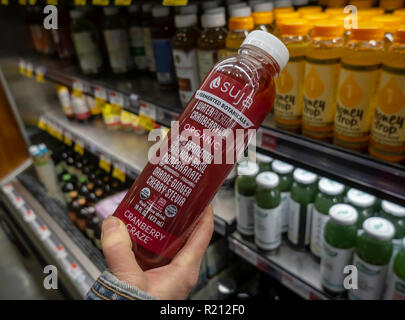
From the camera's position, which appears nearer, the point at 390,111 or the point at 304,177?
the point at 390,111

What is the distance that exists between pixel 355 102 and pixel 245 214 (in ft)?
2.08

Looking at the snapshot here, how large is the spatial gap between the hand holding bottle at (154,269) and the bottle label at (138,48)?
3.31 ft

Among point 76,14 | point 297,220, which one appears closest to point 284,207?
point 297,220

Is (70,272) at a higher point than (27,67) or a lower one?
lower

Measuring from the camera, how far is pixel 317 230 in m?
1.06

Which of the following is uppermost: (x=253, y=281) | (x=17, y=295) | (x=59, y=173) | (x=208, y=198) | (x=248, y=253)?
(x=208, y=198)

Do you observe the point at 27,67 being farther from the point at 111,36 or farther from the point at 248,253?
the point at 248,253

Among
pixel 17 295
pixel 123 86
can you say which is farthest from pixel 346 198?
pixel 17 295

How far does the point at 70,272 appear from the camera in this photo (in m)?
1.72

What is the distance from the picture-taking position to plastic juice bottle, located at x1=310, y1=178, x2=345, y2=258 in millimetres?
970

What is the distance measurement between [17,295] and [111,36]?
75.2 inches

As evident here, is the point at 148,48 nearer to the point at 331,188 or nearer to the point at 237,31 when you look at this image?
the point at 237,31

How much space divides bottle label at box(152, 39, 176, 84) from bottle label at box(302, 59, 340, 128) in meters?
0.58

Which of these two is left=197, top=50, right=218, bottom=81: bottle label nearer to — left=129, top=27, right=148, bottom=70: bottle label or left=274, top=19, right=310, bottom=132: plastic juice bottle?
left=274, top=19, right=310, bottom=132: plastic juice bottle
